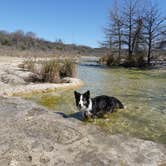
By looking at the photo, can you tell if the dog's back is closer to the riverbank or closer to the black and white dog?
the black and white dog

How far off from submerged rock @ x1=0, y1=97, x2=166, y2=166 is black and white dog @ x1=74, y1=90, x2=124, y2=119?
14.6 inches

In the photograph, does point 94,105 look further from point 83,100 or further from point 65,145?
point 65,145

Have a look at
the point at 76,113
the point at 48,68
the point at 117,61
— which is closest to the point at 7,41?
the point at 117,61

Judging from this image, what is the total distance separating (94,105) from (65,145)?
7.18ft

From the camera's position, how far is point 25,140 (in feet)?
15.8

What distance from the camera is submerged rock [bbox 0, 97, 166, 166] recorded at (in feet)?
13.8

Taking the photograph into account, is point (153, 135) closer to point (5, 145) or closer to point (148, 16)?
point (5, 145)

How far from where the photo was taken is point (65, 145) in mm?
4750

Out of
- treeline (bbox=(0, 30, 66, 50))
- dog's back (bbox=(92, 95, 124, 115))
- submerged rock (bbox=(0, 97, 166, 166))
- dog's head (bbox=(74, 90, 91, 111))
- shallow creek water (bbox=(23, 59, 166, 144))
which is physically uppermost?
treeline (bbox=(0, 30, 66, 50))

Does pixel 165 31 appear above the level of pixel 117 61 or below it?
above

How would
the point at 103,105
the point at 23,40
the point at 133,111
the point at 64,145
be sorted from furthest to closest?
1. the point at 23,40
2. the point at 133,111
3. the point at 103,105
4. the point at 64,145

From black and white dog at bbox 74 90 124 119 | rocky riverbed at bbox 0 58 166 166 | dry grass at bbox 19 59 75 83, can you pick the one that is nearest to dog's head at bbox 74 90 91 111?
black and white dog at bbox 74 90 124 119

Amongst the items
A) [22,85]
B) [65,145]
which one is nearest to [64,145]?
[65,145]

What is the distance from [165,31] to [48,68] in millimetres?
18233
